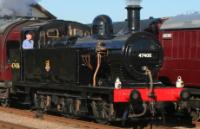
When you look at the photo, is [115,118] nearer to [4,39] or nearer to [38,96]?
[38,96]

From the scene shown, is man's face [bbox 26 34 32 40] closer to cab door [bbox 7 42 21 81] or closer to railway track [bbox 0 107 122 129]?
cab door [bbox 7 42 21 81]

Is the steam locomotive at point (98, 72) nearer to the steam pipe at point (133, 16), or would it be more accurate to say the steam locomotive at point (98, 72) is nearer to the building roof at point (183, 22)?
the steam pipe at point (133, 16)

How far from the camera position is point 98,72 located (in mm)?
13086

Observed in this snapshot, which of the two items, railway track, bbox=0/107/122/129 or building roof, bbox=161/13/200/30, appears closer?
railway track, bbox=0/107/122/129

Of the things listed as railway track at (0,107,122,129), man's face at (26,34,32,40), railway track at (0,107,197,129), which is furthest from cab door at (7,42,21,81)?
railway track at (0,107,197,129)

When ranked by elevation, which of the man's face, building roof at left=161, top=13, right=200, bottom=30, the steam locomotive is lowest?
the steam locomotive

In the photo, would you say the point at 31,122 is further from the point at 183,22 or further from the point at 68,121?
the point at 183,22

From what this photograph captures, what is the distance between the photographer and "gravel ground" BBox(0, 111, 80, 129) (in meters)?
12.5

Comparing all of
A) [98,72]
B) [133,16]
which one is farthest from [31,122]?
[133,16]

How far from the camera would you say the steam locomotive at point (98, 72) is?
12.2 metres

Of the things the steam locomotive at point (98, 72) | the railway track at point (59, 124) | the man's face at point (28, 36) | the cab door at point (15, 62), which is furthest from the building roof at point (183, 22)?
the cab door at point (15, 62)

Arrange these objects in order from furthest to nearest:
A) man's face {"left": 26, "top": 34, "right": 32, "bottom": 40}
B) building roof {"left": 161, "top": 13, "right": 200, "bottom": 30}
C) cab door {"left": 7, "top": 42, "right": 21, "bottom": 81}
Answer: cab door {"left": 7, "top": 42, "right": 21, "bottom": 81} < building roof {"left": 161, "top": 13, "right": 200, "bottom": 30} < man's face {"left": 26, "top": 34, "right": 32, "bottom": 40}

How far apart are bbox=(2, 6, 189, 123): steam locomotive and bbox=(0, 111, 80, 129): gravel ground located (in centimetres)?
79

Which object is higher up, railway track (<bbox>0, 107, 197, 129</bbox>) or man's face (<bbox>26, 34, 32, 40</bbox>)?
man's face (<bbox>26, 34, 32, 40</bbox>)
